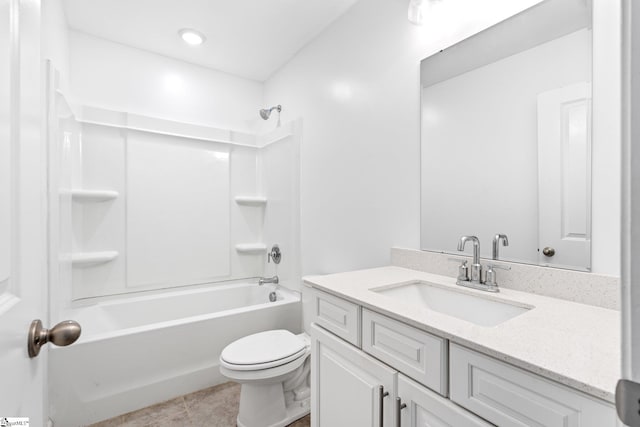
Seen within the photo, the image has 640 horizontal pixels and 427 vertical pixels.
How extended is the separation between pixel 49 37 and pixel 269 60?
5.10 ft

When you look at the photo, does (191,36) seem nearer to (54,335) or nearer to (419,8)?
(419,8)

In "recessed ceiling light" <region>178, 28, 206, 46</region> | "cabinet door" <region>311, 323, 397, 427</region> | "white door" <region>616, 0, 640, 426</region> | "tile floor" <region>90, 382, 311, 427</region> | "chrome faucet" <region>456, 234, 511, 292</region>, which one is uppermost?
"recessed ceiling light" <region>178, 28, 206, 46</region>

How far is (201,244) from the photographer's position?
287 cm

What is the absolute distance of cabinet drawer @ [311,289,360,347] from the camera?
1.14 m

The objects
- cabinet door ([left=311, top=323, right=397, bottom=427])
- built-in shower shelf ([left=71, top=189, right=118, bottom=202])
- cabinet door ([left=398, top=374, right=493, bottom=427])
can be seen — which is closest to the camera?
cabinet door ([left=398, top=374, right=493, bottom=427])

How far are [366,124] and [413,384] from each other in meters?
1.47

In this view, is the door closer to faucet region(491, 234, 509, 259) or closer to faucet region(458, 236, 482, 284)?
faucet region(458, 236, 482, 284)

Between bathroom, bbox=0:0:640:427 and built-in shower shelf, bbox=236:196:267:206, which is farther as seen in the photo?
built-in shower shelf, bbox=236:196:267:206

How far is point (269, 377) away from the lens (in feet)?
5.23

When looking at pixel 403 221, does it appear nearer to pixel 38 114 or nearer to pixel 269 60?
pixel 38 114

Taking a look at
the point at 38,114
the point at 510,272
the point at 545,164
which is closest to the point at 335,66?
the point at 545,164

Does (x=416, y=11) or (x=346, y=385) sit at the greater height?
(x=416, y=11)

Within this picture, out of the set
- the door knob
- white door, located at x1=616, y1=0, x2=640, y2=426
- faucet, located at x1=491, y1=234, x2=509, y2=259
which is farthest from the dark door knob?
the door knob

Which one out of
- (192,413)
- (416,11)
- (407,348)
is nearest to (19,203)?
(407,348)
